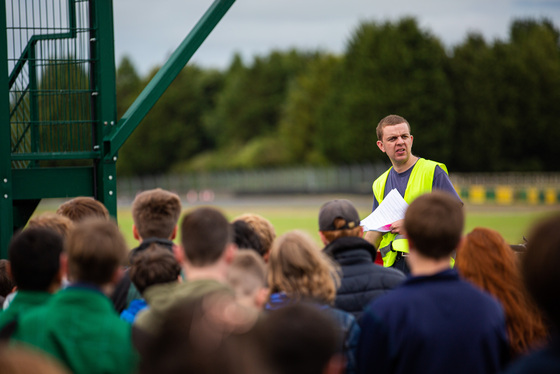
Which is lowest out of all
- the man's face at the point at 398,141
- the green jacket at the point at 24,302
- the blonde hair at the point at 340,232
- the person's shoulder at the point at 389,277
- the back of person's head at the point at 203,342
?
the person's shoulder at the point at 389,277

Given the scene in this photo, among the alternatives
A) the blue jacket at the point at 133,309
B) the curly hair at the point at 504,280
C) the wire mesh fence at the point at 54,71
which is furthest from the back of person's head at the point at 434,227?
the wire mesh fence at the point at 54,71

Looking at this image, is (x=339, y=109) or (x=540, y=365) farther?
(x=339, y=109)

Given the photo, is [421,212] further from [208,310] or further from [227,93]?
[227,93]

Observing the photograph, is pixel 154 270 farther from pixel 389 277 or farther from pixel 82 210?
pixel 82 210

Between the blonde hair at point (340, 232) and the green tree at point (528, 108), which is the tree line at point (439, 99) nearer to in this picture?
the green tree at point (528, 108)

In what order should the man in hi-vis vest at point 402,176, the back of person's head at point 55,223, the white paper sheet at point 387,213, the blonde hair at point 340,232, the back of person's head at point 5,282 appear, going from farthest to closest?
1. the man in hi-vis vest at point 402,176
2. the white paper sheet at point 387,213
3. the back of person's head at point 5,282
4. the back of person's head at point 55,223
5. the blonde hair at point 340,232

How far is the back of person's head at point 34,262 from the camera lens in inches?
136

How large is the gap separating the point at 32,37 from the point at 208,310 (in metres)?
6.07

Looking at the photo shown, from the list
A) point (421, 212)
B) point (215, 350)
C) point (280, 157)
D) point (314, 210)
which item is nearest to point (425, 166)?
point (421, 212)

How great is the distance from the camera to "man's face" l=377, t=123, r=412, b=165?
6566 mm

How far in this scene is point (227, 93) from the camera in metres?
94.4

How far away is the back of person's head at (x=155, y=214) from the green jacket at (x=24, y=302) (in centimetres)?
142

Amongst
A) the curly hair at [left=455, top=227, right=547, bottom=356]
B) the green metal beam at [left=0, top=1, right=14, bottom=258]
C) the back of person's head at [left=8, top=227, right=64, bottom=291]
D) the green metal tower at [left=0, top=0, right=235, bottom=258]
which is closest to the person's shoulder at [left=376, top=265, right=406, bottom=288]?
the curly hair at [left=455, top=227, right=547, bottom=356]

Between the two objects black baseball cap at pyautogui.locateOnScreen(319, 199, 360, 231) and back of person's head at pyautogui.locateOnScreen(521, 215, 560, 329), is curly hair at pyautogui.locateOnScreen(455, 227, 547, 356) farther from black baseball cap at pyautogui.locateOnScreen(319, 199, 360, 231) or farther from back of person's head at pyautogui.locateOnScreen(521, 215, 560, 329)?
back of person's head at pyautogui.locateOnScreen(521, 215, 560, 329)
